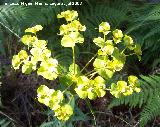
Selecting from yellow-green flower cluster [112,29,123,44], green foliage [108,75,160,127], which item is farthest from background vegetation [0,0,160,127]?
yellow-green flower cluster [112,29,123,44]

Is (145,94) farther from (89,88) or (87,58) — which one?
(89,88)

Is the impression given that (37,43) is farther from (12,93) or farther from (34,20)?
(12,93)

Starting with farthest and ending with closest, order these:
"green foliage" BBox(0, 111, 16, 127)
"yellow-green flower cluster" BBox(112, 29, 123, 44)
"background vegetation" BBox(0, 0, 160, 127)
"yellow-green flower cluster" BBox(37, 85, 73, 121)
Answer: "background vegetation" BBox(0, 0, 160, 127), "green foliage" BBox(0, 111, 16, 127), "yellow-green flower cluster" BBox(112, 29, 123, 44), "yellow-green flower cluster" BBox(37, 85, 73, 121)

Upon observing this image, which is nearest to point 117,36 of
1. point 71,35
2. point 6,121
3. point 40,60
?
point 71,35

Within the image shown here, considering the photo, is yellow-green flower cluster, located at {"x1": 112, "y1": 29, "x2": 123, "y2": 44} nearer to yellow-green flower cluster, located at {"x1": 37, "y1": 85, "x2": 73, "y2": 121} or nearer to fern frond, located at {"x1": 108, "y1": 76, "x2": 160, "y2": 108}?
yellow-green flower cluster, located at {"x1": 37, "y1": 85, "x2": 73, "y2": 121}

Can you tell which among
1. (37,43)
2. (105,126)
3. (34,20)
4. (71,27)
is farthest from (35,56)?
(105,126)

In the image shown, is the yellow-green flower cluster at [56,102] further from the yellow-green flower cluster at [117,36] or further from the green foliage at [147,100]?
the green foliage at [147,100]
